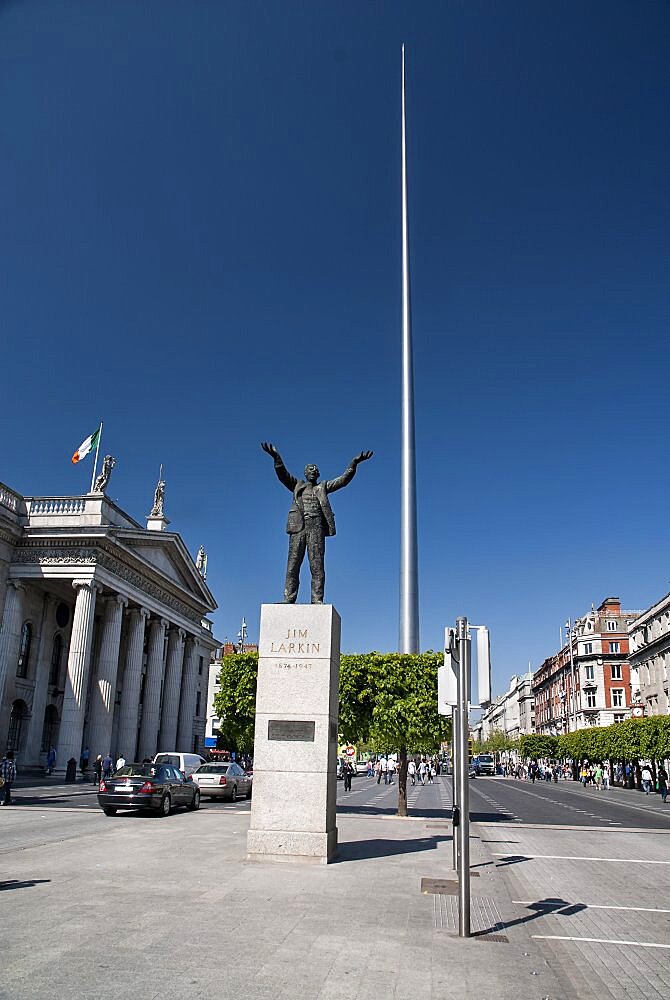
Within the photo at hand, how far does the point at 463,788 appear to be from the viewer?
8.20m

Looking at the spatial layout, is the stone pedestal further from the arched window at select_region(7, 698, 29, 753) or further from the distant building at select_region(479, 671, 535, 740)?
the distant building at select_region(479, 671, 535, 740)

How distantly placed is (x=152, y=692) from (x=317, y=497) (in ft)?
163

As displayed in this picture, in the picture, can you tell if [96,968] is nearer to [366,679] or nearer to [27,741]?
[366,679]

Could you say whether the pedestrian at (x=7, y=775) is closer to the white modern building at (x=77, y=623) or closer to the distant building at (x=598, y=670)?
the white modern building at (x=77, y=623)

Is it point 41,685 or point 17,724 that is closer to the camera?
point 17,724

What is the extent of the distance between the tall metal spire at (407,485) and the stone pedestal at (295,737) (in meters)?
31.7

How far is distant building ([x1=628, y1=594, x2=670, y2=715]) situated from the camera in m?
72.1

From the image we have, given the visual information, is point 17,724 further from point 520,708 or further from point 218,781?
point 520,708

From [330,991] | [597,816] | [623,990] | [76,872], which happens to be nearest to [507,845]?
[76,872]

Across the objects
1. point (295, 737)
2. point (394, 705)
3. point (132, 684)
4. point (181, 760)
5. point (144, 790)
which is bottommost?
point (144, 790)

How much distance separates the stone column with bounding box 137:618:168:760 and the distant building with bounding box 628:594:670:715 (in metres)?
46.6

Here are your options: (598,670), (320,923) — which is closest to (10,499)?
(320,923)

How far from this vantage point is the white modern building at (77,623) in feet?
149

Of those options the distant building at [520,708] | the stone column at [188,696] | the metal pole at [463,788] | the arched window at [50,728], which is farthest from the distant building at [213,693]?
the distant building at [520,708]
